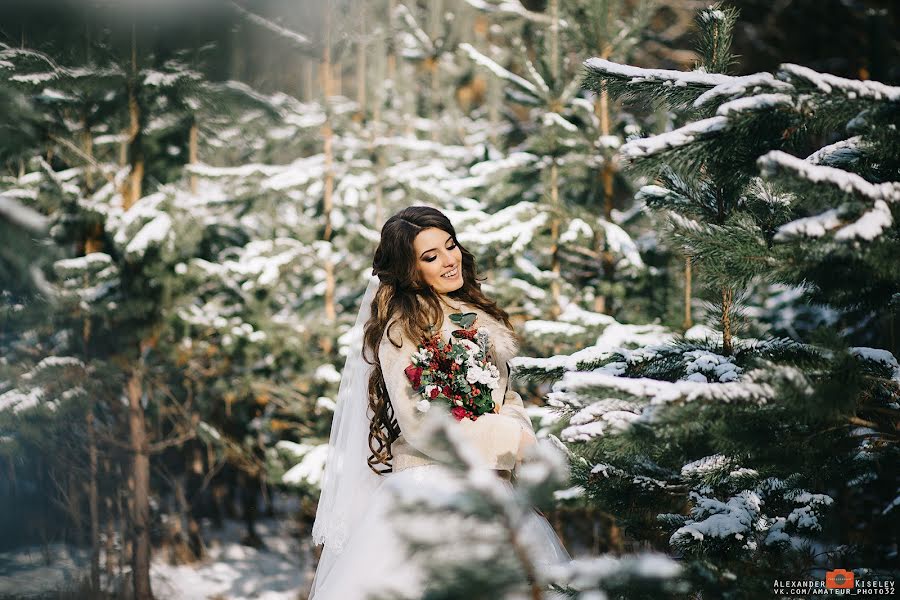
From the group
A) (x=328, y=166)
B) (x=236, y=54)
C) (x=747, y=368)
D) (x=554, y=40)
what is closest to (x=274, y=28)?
(x=236, y=54)

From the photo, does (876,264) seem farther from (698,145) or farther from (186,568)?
(186,568)

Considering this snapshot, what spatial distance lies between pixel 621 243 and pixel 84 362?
5119mm

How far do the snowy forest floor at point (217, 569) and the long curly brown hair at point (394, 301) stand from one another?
4.68m

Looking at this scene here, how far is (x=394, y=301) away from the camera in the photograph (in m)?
2.85

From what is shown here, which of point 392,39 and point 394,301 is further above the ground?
point 392,39

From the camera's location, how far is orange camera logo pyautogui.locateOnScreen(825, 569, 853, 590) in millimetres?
1864

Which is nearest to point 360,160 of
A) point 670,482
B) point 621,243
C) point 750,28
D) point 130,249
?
point 130,249

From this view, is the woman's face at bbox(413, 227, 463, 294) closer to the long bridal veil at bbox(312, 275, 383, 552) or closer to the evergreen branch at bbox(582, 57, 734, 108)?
the long bridal veil at bbox(312, 275, 383, 552)

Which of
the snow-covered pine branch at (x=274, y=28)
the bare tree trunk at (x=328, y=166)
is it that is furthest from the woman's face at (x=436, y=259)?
the snow-covered pine branch at (x=274, y=28)

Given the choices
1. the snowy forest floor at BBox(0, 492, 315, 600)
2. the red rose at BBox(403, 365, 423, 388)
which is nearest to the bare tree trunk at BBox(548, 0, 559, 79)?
the red rose at BBox(403, 365, 423, 388)

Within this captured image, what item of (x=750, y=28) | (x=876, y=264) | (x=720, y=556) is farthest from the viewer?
(x=750, y=28)

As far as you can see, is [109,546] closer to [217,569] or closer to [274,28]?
[217,569]

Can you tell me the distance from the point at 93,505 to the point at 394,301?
16.9 feet

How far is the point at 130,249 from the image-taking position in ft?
18.6
